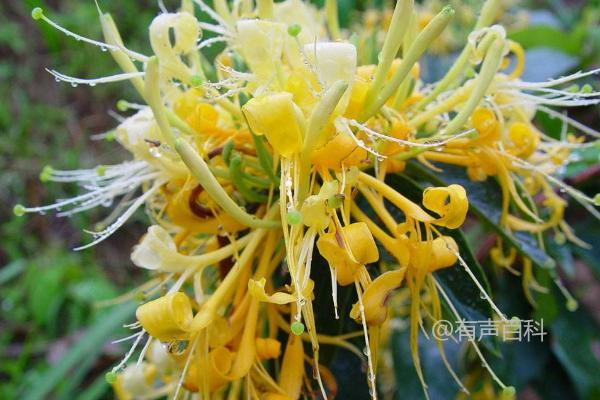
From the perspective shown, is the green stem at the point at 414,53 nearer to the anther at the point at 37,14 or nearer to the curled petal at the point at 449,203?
the curled petal at the point at 449,203

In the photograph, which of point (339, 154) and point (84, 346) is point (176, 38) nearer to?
point (339, 154)

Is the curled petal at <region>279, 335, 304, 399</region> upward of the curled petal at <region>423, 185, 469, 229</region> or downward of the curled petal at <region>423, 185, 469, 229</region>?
downward

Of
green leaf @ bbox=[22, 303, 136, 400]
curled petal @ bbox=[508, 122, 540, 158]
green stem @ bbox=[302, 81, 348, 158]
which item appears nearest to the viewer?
green stem @ bbox=[302, 81, 348, 158]

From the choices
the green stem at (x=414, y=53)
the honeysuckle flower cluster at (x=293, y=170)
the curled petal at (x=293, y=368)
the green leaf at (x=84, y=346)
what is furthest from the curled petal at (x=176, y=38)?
the green leaf at (x=84, y=346)

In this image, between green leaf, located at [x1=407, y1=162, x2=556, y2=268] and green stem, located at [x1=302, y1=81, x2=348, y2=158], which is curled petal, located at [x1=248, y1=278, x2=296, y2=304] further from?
green leaf, located at [x1=407, y1=162, x2=556, y2=268]

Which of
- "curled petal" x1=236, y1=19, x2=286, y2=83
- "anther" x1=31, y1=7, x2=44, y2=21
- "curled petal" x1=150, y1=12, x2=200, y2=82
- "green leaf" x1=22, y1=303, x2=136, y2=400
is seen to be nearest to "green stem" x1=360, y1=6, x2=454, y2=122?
"curled petal" x1=236, y1=19, x2=286, y2=83

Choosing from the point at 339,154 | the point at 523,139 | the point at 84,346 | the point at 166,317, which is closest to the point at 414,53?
the point at 339,154

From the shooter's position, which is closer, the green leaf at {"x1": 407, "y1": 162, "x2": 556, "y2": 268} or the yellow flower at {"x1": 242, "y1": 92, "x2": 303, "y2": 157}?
the yellow flower at {"x1": 242, "y1": 92, "x2": 303, "y2": 157}
